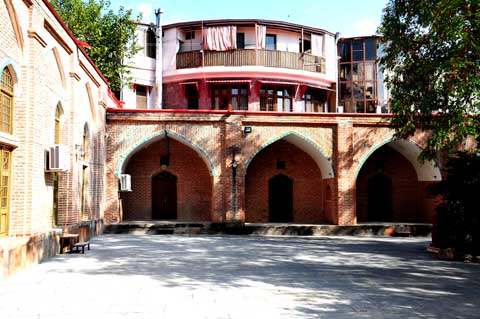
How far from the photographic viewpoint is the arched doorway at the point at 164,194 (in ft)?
67.6

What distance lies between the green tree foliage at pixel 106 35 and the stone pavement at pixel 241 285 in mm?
12950

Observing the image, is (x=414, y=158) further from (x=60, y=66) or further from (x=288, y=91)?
(x=60, y=66)

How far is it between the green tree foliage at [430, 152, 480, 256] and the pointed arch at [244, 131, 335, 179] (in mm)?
6415

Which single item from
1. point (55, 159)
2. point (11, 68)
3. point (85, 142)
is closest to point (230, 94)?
point (85, 142)

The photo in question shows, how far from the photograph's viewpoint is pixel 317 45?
2544 cm

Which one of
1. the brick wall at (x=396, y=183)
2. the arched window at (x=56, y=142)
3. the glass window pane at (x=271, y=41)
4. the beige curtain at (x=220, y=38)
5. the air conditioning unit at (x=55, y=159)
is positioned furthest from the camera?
the glass window pane at (x=271, y=41)

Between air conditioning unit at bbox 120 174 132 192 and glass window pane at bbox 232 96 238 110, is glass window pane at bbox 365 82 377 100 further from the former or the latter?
air conditioning unit at bbox 120 174 132 192

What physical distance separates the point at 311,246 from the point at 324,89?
12.7 m

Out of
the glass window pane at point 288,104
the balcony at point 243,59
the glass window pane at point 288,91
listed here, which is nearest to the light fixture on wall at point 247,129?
the balcony at point 243,59

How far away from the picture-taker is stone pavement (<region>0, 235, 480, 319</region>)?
21.8ft

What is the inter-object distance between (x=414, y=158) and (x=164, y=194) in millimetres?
10719

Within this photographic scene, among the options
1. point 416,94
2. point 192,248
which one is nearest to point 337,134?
point 416,94

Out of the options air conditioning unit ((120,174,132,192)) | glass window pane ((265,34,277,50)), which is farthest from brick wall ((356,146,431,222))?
air conditioning unit ((120,174,132,192))

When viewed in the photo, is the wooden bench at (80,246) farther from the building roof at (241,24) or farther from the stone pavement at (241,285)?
the building roof at (241,24)
